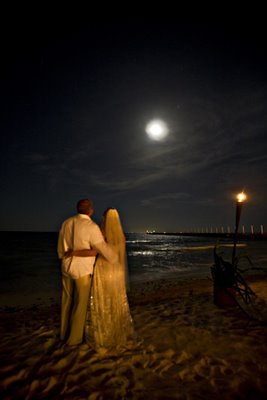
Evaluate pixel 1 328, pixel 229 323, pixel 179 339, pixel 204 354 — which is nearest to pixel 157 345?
pixel 179 339

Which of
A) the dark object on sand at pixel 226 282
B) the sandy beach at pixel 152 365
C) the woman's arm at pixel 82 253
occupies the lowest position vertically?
the sandy beach at pixel 152 365

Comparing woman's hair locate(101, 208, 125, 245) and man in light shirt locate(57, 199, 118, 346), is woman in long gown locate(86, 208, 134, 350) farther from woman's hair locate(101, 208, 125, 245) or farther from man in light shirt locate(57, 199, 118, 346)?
man in light shirt locate(57, 199, 118, 346)

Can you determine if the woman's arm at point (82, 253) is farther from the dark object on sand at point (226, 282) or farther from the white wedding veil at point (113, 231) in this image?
the dark object on sand at point (226, 282)

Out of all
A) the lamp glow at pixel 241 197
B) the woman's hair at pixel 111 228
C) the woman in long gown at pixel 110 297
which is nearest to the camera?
the woman in long gown at pixel 110 297

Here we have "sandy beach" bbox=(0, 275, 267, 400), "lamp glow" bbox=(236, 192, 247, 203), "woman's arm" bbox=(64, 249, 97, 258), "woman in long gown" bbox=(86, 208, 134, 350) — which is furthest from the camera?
"lamp glow" bbox=(236, 192, 247, 203)

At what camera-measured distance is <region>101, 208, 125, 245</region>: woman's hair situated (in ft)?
12.0

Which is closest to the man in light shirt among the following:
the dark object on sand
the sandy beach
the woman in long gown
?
the woman in long gown

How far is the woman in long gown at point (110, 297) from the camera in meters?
3.55

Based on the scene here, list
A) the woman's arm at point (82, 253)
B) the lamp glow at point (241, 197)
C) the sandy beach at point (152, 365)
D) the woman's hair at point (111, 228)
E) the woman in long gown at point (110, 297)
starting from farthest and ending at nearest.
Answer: the lamp glow at point (241, 197) < the woman's hair at point (111, 228) < the woman in long gown at point (110, 297) < the woman's arm at point (82, 253) < the sandy beach at point (152, 365)

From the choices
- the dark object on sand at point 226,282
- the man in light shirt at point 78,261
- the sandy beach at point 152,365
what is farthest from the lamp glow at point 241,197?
the man in light shirt at point 78,261

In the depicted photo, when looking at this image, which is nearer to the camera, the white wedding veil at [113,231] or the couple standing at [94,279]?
the couple standing at [94,279]

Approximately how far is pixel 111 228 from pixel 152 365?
1.94 meters

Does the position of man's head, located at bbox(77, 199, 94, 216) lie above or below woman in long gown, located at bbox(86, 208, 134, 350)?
above

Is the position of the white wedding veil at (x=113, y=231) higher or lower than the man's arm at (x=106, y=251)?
higher
